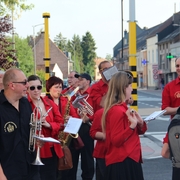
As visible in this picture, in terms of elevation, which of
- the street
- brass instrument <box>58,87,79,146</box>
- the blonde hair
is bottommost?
the street

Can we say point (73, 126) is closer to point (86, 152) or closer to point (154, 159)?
point (86, 152)

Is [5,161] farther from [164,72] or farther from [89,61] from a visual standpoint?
[89,61]

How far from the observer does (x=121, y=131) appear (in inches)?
192

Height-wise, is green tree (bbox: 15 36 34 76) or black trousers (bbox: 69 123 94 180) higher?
green tree (bbox: 15 36 34 76)

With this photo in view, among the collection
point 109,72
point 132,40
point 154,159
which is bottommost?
point 154,159

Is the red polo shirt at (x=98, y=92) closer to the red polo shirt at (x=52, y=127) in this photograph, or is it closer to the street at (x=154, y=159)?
the red polo shirt at (x=52, y=127)

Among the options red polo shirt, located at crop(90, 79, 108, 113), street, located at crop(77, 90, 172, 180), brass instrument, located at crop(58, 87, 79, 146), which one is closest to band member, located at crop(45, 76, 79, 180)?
brass instrument, located at crop(58, 87, 79, 146)

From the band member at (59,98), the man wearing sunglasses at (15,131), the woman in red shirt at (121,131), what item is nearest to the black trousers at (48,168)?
the band member at (59,98)

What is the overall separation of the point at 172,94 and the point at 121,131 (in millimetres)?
1797

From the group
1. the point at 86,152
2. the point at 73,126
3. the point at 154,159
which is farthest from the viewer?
the point at 154,159

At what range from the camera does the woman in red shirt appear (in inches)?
193

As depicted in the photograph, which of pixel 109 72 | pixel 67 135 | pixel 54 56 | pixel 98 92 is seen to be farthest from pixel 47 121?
pixel 54 56

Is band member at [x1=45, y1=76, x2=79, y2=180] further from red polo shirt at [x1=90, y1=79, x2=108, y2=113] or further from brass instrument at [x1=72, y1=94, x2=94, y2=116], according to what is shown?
red polo shirt at [x1=90, y1=79, x2=108, y2=113]

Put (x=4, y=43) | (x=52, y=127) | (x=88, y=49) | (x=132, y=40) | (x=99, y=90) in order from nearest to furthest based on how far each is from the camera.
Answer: (x=52, y=127)
(x=99, y=90)
(x=132, y=40)
(x=4, y=43)
(x=88, y=49)
